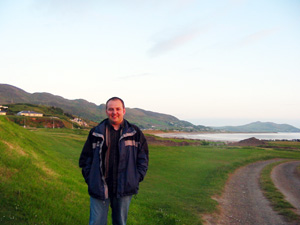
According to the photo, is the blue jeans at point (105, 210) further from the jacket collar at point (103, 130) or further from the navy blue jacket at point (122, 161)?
the jacket collar at point (103, 130)

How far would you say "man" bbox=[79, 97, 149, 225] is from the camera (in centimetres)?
445

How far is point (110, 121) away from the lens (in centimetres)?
475

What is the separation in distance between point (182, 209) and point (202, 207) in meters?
Result: 1.22

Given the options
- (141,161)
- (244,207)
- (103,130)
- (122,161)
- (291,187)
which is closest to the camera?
(122,161)

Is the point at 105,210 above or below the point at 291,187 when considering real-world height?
above

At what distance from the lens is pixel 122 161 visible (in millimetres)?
4492

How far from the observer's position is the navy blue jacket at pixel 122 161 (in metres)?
4.43

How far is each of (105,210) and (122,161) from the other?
976 mm

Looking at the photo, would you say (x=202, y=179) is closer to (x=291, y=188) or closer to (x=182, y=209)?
(x=291, y=188)

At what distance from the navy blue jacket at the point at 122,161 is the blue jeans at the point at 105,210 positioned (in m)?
0.17

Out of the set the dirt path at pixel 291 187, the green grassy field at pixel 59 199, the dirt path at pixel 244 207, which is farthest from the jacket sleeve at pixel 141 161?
the dirt path at pixel 291 187

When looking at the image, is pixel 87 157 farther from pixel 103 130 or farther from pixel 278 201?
pixel 278 201

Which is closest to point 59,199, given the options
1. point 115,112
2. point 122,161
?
point 122,161

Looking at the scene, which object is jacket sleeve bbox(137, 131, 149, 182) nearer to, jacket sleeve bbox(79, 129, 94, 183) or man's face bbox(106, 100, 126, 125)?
man's face bbox(106, 100, 126, 125)
